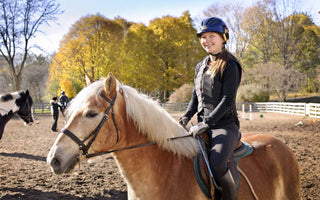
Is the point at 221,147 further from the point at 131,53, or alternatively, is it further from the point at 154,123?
the point at 131,53

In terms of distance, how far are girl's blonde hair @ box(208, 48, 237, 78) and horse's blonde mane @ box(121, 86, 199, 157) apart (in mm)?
654

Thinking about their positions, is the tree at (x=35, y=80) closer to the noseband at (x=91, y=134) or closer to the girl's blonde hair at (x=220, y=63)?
the noseband at (x=91, y=134)

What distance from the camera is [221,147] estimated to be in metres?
2.16

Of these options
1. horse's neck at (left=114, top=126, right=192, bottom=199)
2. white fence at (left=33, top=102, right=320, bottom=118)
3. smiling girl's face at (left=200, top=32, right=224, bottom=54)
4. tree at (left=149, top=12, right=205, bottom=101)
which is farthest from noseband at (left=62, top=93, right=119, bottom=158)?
tree at (left=149, top=12, right=205, bottom=101)

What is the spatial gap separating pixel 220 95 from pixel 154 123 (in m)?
0.74

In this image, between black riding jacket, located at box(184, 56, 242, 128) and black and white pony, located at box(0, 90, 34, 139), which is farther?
black and white pony, located at box(0, 90, 34, 139)

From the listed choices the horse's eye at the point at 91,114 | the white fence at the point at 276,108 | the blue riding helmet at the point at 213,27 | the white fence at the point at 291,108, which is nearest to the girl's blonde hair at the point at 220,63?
the blue riding helmet at the point at 213,27

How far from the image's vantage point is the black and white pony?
23.8ft

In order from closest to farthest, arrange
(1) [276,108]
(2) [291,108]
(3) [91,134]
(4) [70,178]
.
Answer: (3) [91,134], (4) [70,178], (2) [291,108], (1) [276,108]

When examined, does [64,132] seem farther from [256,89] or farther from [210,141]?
[256,89]

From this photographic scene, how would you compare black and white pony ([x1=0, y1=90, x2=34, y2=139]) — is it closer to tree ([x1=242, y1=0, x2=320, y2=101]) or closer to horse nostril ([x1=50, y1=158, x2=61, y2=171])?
horse nostril ([x1=50, y1=158, x2=61, y2=171])

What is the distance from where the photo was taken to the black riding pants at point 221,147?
211cm

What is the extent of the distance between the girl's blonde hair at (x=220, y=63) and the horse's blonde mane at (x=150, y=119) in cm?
65

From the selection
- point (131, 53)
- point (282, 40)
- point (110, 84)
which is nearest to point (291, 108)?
point (282, 40)
